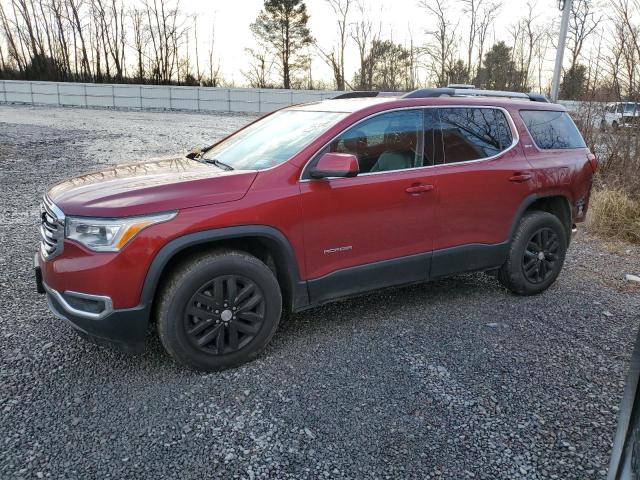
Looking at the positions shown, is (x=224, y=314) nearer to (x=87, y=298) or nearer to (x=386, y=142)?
(x=87, y=298)

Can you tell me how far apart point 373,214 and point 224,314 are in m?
1.26

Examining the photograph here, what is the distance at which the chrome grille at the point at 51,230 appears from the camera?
3.06 meters

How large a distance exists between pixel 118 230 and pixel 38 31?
38279mm

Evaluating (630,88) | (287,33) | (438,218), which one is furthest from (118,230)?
(287,33)

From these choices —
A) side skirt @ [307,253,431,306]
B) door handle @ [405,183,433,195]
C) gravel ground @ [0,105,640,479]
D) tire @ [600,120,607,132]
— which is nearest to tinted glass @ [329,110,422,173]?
door handle @ [405,183,433,195]

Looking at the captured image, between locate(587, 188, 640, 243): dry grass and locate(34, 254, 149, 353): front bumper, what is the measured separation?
6254mm

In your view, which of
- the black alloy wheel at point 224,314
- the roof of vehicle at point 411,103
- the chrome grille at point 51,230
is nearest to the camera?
the chrome grille at point 51,230

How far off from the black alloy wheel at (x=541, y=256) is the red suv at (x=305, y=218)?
1 cm

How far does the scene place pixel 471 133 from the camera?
169 inches

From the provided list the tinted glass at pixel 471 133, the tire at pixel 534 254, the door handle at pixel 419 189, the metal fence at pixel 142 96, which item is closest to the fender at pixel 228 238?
the door handle at pixel 419 189

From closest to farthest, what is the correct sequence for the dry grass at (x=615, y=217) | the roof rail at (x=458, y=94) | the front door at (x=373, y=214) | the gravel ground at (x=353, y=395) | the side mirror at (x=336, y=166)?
the gravel ground at (x=353, y=395), the side mirror at (x=336, y=166), the front door at (x=373, y=214), the roof rail at (x=458, y=94), the dry grass at (x=615, y=217)

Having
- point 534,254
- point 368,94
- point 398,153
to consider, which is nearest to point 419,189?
point 398,153

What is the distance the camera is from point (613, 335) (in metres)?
4.05

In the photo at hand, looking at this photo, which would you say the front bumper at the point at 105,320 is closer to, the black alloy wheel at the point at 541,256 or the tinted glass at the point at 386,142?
the tinted glass at the point at 386,142
